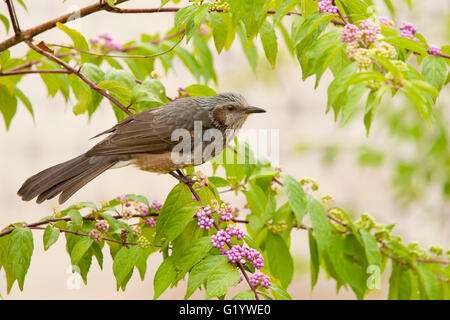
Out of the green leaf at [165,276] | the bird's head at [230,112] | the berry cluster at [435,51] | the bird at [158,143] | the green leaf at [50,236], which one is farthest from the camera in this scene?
the bird's head at [230,112]

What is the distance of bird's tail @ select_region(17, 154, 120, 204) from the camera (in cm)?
263

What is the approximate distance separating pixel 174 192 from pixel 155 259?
6.37 meters

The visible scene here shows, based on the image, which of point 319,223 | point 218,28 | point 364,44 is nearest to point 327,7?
point 364,44

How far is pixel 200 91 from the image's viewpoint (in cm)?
290

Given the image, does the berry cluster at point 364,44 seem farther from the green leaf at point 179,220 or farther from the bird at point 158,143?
the bird at point 158,143

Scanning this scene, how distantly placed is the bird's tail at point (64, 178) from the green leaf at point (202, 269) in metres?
0.94

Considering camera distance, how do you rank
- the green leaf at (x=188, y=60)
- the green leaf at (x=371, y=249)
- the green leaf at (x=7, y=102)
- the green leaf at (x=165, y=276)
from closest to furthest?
1. the green leaf at (x=165, y=276)
2. the green leaf at (x=371, y=249)
3. the green leaf at (x=7, y=102)
4. the green leaf at (x=188, y=60)

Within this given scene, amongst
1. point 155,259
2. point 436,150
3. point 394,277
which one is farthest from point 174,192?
point 155,259

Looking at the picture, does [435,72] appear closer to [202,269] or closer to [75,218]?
[202,269]

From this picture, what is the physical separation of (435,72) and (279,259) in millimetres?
1122

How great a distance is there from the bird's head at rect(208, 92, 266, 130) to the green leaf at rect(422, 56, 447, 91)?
1.23 metres

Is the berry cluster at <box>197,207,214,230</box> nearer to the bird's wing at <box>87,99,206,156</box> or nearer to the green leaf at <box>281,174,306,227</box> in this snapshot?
the green leaf at <box>281,174,306,227</box>

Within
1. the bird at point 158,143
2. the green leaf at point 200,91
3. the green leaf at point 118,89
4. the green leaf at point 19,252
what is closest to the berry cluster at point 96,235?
the green leaf at point 19,252

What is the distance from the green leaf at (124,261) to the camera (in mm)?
2152
